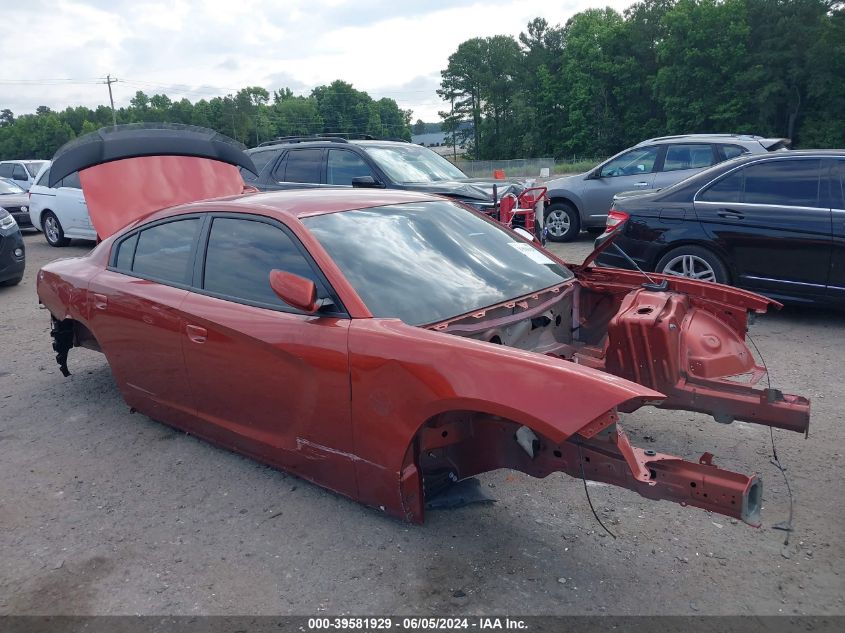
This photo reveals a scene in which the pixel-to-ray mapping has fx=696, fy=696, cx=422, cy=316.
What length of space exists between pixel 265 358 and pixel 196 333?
60 centimetres

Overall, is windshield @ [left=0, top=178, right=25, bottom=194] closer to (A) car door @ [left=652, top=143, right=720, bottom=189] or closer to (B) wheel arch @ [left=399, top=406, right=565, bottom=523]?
(A) car door @ [left=652, top=143, right=720, bottom=189]

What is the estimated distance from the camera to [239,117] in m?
87.0

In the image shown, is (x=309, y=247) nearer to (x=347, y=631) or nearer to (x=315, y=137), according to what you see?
(x=347, y=631)

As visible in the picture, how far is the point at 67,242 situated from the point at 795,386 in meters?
13.9

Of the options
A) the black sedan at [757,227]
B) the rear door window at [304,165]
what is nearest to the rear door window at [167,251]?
the black sedan at [757,227]

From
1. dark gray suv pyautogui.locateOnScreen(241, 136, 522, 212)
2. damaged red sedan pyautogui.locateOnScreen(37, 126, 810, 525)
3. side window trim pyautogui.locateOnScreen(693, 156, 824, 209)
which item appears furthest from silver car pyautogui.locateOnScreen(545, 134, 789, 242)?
damaged red sedan pyautogui.locateOnScreen(37, 126, 810, 525)

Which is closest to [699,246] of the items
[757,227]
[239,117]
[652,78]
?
[757,227]

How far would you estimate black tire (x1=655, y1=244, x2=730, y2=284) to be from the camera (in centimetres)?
675

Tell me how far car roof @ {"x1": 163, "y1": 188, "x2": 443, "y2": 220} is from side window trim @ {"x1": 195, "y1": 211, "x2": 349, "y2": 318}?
5 cm

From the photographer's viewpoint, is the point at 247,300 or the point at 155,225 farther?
the point at 155,225

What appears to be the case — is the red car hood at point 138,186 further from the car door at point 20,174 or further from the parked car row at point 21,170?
the car door at point 20,174

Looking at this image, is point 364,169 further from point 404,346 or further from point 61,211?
point 61,211

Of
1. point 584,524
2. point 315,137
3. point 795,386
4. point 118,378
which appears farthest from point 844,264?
point 315,137

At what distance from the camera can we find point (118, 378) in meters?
4.69
